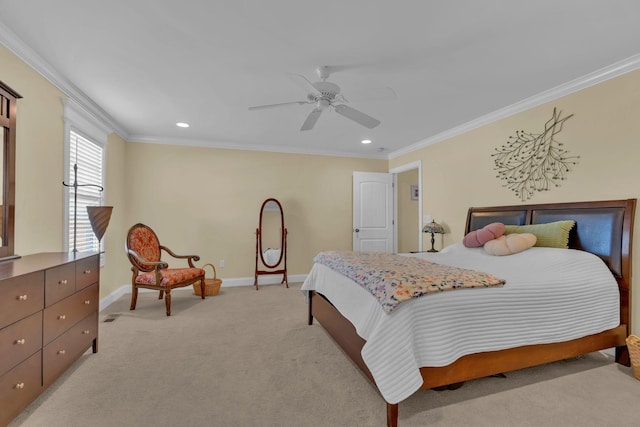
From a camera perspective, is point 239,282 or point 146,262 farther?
point 239,282

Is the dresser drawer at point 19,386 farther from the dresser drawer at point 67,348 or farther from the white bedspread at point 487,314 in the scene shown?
the white bedspread at point 487,314

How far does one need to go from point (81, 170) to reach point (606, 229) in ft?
16.4

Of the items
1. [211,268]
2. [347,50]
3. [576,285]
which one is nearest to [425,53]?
[347,50]

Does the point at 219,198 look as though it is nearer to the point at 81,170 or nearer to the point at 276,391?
the point at 81,170

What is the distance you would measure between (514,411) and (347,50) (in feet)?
8.47

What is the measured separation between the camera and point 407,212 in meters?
6.35

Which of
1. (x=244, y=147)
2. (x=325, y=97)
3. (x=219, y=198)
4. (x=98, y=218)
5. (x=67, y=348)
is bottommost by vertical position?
(x=67, y=348)

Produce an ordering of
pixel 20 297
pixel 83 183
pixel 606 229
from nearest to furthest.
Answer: pixel 20 297, pixel 606 229, pixel 83 183

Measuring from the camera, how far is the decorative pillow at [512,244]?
2.59 meters

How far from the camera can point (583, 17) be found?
1809 millimetres

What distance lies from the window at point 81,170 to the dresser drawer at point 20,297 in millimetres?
1032

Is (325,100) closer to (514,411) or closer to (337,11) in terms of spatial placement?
(337,11)

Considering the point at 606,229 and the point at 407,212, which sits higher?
the point at 407,212

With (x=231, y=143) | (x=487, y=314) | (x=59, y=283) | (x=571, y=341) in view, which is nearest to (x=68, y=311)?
(x=59, y=283)
